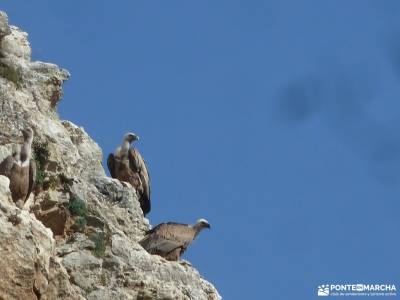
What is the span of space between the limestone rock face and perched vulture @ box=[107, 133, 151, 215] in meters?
3.03

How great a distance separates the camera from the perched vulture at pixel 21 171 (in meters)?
26.8

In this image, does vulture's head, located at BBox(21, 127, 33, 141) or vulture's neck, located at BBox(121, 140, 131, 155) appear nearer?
vulture's head, located at BBox(21, 127, 33, 141)

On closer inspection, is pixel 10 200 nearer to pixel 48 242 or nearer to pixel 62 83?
pixel 48 242

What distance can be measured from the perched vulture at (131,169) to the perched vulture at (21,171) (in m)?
5.95

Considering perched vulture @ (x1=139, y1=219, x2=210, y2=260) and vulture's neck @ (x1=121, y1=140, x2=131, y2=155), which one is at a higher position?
vulture's neck @ (x1=121, y1=140, x2=131, y2=155)

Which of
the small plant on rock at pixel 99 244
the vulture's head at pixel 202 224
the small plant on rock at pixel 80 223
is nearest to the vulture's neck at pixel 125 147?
the vulture's head at pixel 202 224

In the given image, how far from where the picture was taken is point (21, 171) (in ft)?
88.8

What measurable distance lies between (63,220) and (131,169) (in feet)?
20.5

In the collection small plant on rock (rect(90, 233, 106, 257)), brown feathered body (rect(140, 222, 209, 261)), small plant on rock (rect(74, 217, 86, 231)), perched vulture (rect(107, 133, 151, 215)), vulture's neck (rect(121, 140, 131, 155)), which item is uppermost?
→ vulture's neck (rect(121, 140, 131, 155))

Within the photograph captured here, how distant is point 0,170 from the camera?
2734 cm

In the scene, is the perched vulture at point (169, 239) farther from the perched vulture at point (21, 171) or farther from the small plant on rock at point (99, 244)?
the perched vulture at point (21, 171)

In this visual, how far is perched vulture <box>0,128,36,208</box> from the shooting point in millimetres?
26828

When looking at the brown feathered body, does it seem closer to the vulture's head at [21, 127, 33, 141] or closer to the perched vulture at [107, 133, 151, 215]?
the vulture's head at [21, 127, 33, 141]

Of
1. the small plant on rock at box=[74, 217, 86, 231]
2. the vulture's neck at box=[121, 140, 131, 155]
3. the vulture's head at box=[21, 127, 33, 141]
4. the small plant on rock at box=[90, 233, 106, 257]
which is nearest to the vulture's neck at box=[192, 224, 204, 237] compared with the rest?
the vulture's neck at box=[121, 140, 131, 155]
